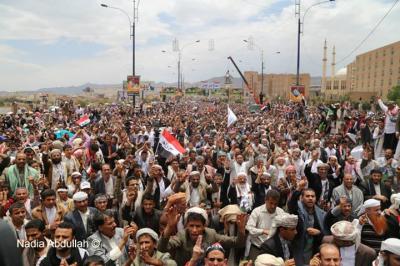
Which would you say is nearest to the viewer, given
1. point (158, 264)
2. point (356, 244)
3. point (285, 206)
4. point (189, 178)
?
point (158, 264)

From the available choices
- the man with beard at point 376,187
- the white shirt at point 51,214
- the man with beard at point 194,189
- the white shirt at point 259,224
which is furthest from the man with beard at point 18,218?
the man with beard at point 376,187

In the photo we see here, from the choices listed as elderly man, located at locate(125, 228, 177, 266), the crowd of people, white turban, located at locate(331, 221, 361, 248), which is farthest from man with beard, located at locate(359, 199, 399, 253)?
elderly man, located at locate(125, 228, 177, 266)

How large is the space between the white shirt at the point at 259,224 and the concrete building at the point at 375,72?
74760mm

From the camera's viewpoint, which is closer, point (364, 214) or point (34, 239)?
point (34, 239)

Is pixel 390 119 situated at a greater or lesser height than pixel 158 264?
greater

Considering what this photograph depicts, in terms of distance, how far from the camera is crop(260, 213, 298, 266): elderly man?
3.73m

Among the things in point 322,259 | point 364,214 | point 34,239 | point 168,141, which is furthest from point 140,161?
point 322,259

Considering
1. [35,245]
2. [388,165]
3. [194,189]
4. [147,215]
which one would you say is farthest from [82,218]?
[388,165]

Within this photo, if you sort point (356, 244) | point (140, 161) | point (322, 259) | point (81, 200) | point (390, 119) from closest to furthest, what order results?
point (322, 259)
point (356, 244)
point (81, 200)
point (140, 161)
point (390, 119)

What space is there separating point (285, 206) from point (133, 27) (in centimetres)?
2387

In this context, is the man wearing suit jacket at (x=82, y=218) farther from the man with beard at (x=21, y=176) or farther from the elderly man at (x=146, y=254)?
the man with beard at (x=21, y=176)

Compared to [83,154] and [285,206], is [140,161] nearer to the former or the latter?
[83,154]

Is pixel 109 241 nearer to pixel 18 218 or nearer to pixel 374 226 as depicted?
pixel 18 218

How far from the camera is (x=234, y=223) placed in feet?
13.4
